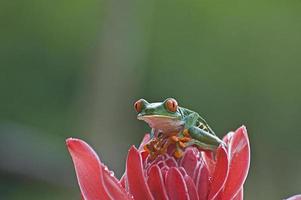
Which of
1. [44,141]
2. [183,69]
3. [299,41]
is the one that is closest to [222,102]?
[183,69]

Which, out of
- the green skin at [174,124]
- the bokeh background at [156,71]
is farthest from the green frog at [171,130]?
the bokeh background at [156,71]

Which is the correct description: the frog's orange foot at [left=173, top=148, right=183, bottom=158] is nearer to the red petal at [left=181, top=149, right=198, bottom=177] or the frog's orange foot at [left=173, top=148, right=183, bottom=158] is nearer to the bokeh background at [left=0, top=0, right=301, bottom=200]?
the red petal at [left=181, top=149, right=198, bottom=177]

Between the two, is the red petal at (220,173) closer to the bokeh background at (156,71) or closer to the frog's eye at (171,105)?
the frog's eye at (171,105)

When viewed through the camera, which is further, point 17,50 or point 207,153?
point 17,50

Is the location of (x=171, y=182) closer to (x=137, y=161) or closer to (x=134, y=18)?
(x=137, y=161)

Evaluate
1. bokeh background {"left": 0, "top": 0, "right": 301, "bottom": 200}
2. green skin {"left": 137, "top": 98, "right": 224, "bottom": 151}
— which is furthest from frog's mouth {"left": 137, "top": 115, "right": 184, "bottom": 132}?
bokeh background {"left": 0, "top": 0, "right": 301, "bottom": 200}

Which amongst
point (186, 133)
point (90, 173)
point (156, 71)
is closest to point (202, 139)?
point (186, 133)
